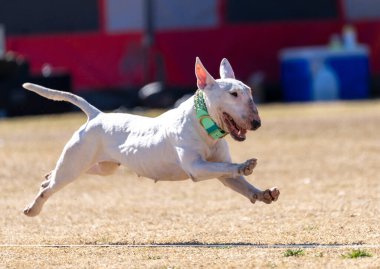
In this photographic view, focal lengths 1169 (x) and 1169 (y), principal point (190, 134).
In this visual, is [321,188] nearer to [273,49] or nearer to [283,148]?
[283,148]

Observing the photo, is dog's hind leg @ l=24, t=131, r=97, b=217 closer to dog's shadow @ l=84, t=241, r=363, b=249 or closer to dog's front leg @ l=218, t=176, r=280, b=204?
dog's shadow @ l=84, t=241, r=363, b=249

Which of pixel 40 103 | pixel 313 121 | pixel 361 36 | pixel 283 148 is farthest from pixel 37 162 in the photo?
pixel 361 36

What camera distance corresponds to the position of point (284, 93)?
30688 millimetres

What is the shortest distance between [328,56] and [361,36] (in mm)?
2236

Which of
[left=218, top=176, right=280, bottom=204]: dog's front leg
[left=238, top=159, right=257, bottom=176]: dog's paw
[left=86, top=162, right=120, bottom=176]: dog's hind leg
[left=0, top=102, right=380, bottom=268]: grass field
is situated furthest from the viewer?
[left=86, top=162, right=120, bottom=176]: dog's hind leg

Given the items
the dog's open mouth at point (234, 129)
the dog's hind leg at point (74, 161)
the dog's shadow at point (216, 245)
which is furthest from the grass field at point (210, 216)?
the dog's open mouth at point (234, 129)

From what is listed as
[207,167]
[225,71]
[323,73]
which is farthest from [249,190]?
[323,73]

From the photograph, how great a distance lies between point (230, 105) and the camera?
8.89 meters

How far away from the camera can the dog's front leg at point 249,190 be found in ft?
29.3

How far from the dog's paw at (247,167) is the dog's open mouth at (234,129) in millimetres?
337

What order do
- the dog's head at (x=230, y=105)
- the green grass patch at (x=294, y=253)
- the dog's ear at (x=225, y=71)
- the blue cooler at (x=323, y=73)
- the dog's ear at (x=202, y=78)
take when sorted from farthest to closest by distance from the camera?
the blue cooler at (x=323, y=73), the dog's ear at (x=225, y=71), the dog's ear at (x=202, y=78), the dog's head at (x=230, y=105), the green grass patch at (x=294, y=253)

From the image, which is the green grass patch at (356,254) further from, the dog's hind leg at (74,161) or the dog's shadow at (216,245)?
the dog's hind leg at (74,161)

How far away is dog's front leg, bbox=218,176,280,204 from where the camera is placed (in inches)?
352

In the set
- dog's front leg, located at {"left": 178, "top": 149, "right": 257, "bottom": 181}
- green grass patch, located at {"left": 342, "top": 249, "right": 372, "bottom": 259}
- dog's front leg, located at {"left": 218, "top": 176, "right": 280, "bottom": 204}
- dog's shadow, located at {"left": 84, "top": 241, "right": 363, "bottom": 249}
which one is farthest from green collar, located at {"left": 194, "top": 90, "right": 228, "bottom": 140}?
green grass patch, located at {"left": 342, "top": 249, "right": 372, "bottom": 259}
